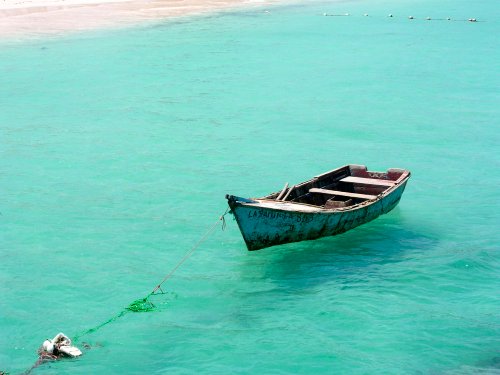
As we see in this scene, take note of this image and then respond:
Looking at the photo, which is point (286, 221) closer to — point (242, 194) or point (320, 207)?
point (320, 207)

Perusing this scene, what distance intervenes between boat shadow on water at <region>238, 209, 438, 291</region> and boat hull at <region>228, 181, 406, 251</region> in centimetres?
40

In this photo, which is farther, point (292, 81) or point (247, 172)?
point (292, 81)

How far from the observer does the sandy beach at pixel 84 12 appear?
44.2 metres

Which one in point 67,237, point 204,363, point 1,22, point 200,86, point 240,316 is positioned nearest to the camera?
point 204,363

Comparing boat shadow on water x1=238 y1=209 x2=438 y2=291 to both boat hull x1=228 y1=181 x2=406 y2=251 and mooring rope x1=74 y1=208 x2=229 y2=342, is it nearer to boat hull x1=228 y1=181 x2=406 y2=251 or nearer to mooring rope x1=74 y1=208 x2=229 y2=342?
boat hull x1=228 y1=181 x2=406 y2=251

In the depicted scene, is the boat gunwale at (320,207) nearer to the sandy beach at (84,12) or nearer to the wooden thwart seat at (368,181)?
the wooden thwart seat at (368,181)

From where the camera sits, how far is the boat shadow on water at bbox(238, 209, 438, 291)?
13.7 m

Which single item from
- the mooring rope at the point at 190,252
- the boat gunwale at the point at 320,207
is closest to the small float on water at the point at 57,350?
the mooring rope at the point at 190,252

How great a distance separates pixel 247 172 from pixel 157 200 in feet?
9.25

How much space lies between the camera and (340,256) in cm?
1441

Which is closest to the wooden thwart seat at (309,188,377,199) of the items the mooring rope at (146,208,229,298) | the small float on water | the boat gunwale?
the boat gunwale

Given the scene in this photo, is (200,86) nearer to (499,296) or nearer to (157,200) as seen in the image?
(157,200)

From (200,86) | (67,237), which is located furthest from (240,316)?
(200,86)

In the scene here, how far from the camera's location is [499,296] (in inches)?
519
